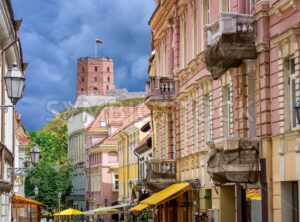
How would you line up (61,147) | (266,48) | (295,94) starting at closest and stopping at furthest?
(295,94)
(266,48)
(61,147)

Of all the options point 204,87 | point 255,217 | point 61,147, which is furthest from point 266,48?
point 61,147

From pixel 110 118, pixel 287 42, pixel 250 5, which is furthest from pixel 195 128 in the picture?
pixel 110 118

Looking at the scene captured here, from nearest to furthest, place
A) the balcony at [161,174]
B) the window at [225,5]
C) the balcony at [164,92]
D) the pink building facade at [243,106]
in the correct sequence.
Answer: the pink building facade at [243,106]
the window at [225,5]
the balcony at [161,174]
the balcony at [164,92]

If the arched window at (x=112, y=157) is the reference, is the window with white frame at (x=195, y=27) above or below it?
above

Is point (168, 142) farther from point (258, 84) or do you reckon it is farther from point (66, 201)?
point (66, 201)

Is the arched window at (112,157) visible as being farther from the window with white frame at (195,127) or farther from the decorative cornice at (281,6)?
the decorative cornice at (281,6)

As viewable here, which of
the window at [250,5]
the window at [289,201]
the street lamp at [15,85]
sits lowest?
the window at [289,201]

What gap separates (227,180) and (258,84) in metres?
2.82

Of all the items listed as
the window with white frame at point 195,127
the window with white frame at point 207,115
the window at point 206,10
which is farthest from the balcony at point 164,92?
the window at point 206,10

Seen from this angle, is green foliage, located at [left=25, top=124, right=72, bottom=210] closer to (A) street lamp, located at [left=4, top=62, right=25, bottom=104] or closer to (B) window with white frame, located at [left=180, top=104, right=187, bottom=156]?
(B) window with white frame, located at [left=180, top=104, right=187, bottom=156]

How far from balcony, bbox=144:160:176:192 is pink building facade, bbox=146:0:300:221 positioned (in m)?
3.24

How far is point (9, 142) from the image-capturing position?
1554 inches

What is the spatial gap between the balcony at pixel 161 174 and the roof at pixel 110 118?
164 ft

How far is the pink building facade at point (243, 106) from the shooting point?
70.5 feet
